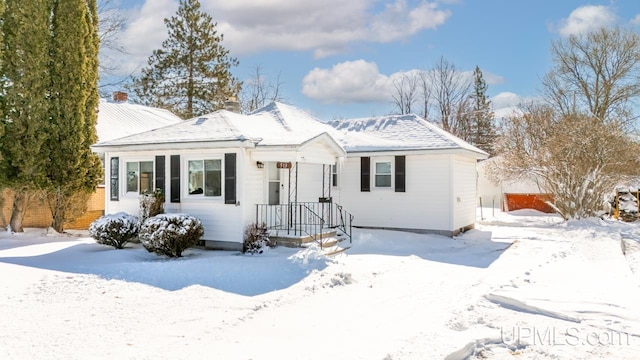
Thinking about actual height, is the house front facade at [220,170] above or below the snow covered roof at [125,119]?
below

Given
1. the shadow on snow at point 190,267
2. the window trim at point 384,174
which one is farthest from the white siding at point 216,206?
the window trim at point 384,174

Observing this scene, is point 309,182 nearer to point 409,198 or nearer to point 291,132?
point 291,132

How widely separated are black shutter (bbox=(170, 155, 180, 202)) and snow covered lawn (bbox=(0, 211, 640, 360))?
1656 millimetres

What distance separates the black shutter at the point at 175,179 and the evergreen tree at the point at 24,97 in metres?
4.85

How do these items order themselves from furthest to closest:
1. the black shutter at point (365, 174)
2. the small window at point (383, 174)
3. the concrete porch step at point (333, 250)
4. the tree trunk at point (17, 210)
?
the black shutter at point (365, 174) < the small window at point (383, 174) < the tree trunk at point (17, 210) < the concrete porch step at point (333, 250)

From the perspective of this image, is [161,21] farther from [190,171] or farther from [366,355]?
[366,355]

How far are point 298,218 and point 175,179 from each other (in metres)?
3.83

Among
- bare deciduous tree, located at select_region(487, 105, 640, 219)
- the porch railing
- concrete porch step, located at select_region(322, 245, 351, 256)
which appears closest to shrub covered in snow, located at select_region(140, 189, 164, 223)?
the porch railing

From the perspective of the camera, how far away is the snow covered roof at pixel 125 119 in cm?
2033

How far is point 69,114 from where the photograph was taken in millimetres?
14867

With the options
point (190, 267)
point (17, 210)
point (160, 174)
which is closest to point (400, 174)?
point (160, 174)

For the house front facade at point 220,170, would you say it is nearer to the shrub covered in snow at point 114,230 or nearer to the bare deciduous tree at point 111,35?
the shrub covered in snow at point 114,230

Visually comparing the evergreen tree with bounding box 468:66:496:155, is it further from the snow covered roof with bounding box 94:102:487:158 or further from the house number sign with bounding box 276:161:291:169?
the house number sign with bounding box 276:161:291:169

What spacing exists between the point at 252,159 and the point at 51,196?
768 centimetres
